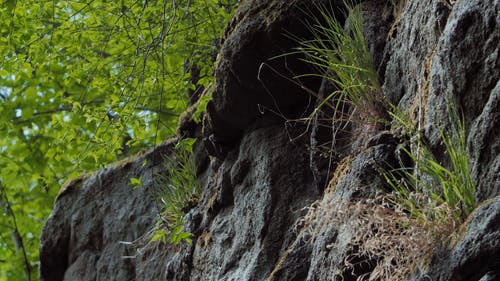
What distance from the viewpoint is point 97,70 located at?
26.1 ft

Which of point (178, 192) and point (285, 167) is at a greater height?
point (178, 192)

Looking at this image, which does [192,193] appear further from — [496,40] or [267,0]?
[496,40]

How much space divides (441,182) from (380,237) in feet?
1.21

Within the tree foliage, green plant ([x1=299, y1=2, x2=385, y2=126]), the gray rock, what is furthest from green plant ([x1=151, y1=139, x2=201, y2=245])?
the gray rock

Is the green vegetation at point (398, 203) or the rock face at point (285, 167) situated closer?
the green vegetation at point (398, 203)

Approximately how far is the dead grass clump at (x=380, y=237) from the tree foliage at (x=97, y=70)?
5.65 ft

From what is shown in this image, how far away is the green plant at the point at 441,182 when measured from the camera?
3480mm

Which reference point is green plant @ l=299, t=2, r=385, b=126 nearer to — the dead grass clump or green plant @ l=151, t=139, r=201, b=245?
the dead grass clump

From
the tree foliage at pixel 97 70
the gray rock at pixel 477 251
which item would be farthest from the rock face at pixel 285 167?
the tree foliage at pixel 97 70

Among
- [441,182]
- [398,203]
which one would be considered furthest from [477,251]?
[398,203]

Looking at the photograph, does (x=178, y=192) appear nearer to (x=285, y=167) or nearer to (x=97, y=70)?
(x=285, y=167)

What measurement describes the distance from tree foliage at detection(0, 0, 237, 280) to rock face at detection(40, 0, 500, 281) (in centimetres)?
50

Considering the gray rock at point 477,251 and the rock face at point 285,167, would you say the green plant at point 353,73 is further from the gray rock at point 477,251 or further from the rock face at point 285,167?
the gray rock at point 477,251

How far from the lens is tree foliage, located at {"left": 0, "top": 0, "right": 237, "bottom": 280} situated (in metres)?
6.38
